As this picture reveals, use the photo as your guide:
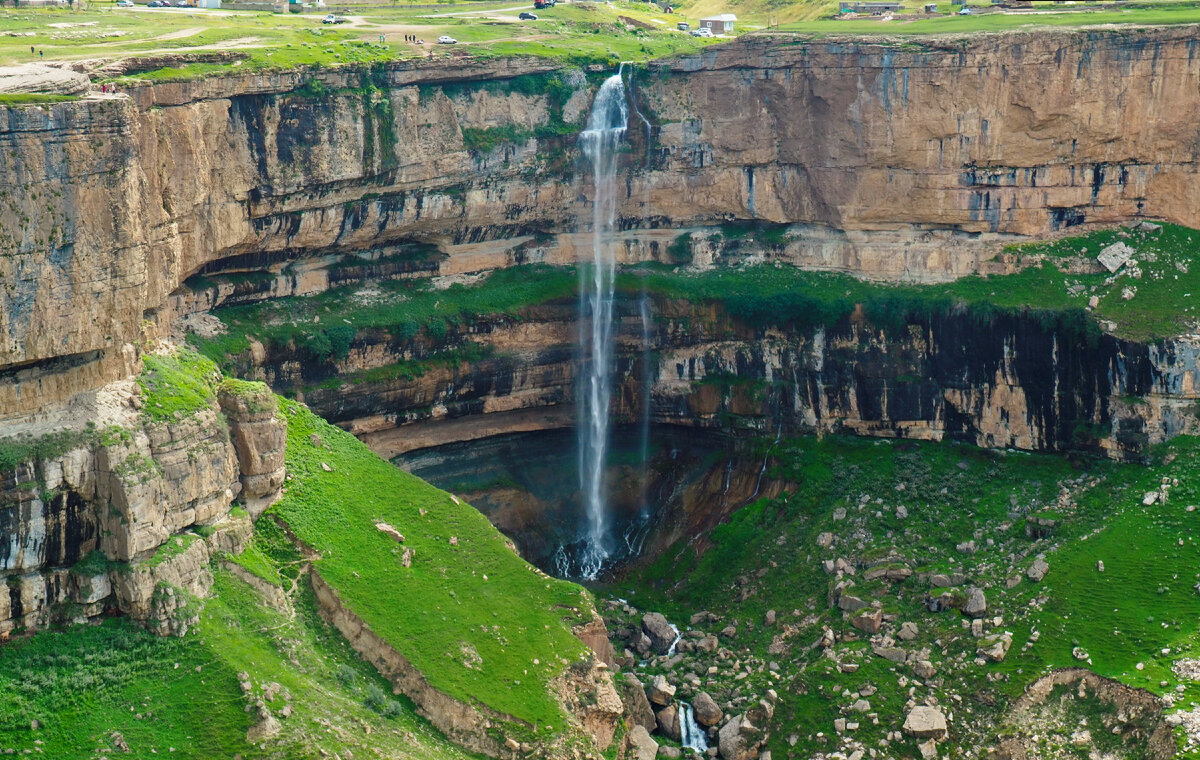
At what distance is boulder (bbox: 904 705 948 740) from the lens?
147 ft

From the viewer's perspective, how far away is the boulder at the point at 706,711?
47.4 metres

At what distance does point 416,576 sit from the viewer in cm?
4547

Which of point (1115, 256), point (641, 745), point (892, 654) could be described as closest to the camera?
point (641, 745)

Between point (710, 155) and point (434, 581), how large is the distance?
21.9 meters

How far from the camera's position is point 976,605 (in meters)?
48.1

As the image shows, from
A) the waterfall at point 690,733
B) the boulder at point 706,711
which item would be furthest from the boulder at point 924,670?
the waterfall at point 690,733

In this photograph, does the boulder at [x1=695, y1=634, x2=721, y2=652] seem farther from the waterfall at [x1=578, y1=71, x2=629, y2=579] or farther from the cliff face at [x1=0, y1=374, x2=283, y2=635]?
the cliff face at [x1=0, y1=374, x2=283, y2=635]

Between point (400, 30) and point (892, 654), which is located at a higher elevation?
point (400, 30)

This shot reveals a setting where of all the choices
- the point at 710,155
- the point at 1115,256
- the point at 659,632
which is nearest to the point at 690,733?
the point at 659,632

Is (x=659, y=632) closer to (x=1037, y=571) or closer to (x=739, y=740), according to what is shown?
(x=739, y=740)

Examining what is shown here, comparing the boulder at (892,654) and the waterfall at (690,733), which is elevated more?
the boulder at (892,654)

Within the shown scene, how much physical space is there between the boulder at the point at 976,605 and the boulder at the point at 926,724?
3805mm

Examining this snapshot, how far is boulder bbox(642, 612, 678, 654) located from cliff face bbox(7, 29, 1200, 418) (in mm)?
15067

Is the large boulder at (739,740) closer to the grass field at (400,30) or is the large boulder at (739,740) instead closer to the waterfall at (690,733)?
the waterfall at (690,733)
